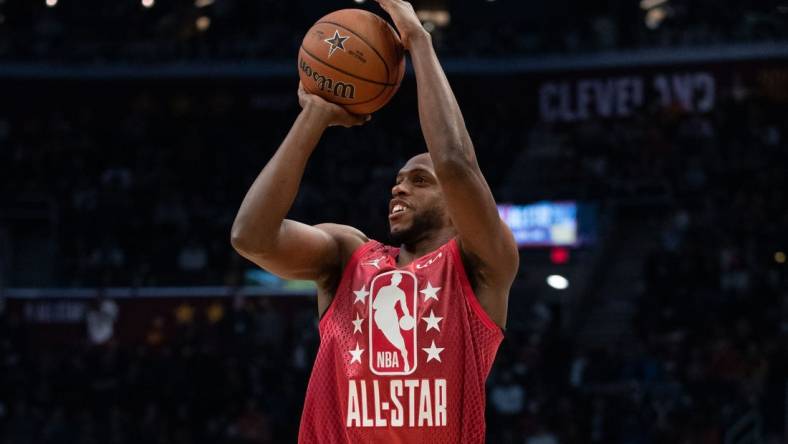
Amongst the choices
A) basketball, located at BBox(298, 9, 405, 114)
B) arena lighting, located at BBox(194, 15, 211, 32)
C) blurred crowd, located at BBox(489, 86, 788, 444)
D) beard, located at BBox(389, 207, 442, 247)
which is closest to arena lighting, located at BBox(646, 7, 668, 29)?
blurred crowd, located at BBox(489, 86, 788, 444)

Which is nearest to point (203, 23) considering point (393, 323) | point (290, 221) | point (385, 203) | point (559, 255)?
point (385, 203)

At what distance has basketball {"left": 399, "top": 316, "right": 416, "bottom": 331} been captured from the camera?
10.4ft

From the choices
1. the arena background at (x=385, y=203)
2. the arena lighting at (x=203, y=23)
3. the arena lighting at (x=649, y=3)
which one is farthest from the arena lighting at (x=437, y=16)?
the arena lighting at (x=203, y=23)

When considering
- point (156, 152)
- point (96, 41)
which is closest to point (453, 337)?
point (156, 152)

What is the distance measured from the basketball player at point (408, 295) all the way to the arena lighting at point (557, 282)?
582 inches

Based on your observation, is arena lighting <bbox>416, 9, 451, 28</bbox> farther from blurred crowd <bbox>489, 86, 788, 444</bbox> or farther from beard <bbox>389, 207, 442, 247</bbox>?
beard <bbox>389, 207, 442, 247</bbox>

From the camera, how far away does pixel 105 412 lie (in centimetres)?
1352

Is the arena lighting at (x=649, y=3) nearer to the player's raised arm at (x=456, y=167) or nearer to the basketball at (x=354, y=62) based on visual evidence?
the basketball at (x=354, y=62)

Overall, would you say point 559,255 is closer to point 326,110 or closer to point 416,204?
point 416,204

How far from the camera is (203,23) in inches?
846

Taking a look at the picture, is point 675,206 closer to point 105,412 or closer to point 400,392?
point 105,412

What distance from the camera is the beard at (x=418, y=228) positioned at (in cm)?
336

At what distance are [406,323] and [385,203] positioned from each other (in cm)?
1454

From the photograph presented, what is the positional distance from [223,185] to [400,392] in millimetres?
16235
